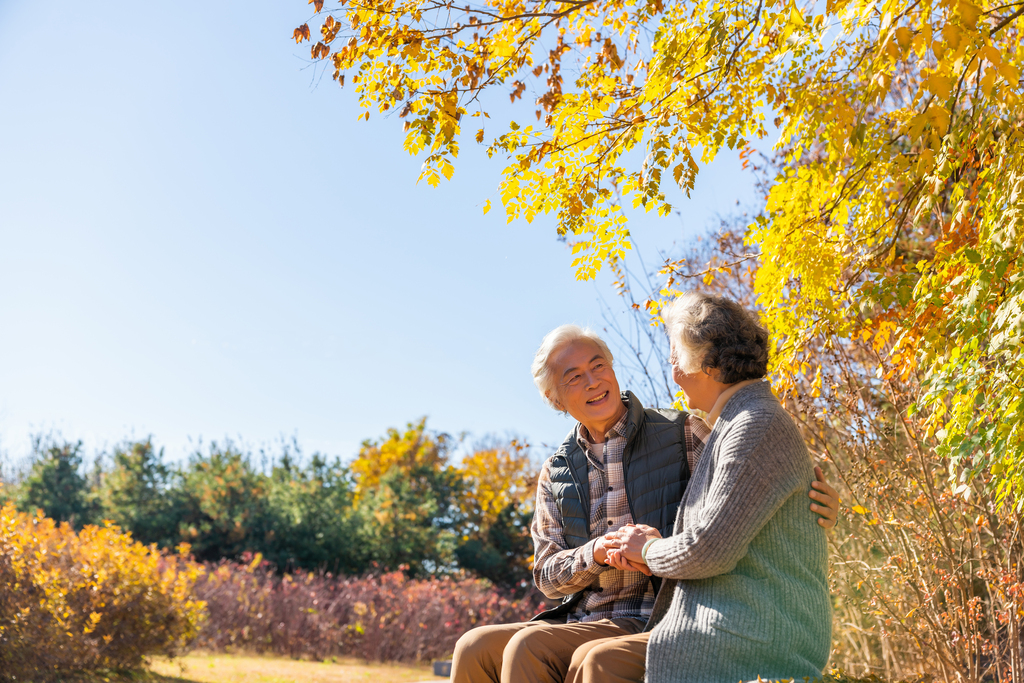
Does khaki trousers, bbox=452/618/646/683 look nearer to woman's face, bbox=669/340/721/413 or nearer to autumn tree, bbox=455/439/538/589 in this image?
woman's face, bbox=669/340/721/413

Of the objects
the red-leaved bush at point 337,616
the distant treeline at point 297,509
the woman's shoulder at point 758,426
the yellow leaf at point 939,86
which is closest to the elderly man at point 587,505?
the woman's shoulder at point 758,426

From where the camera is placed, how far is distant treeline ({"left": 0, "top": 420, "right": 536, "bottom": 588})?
32.2 feet

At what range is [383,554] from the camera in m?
9.77

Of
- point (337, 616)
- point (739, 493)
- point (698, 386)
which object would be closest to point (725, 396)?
point (698, 386)

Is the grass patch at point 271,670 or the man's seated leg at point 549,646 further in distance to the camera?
the grass patch at point 271,670

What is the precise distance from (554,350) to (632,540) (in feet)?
2.54

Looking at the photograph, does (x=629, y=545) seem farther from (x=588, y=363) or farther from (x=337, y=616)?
(x=337, y=616)

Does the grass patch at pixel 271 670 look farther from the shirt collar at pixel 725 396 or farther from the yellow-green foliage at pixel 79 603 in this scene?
the shirt collar at pixel 725 396

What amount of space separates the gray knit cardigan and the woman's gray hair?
0.53ft

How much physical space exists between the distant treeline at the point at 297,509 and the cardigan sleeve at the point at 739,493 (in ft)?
24.7

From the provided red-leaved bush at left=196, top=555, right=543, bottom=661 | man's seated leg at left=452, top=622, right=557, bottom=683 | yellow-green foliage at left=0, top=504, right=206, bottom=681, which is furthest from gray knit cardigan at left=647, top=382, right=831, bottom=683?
red-leaved bush at left=196, top=555, right=543, bottom=661

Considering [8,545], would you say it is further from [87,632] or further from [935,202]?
[935,202]

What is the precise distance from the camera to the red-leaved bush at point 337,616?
751 cm

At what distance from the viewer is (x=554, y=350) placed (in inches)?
100
